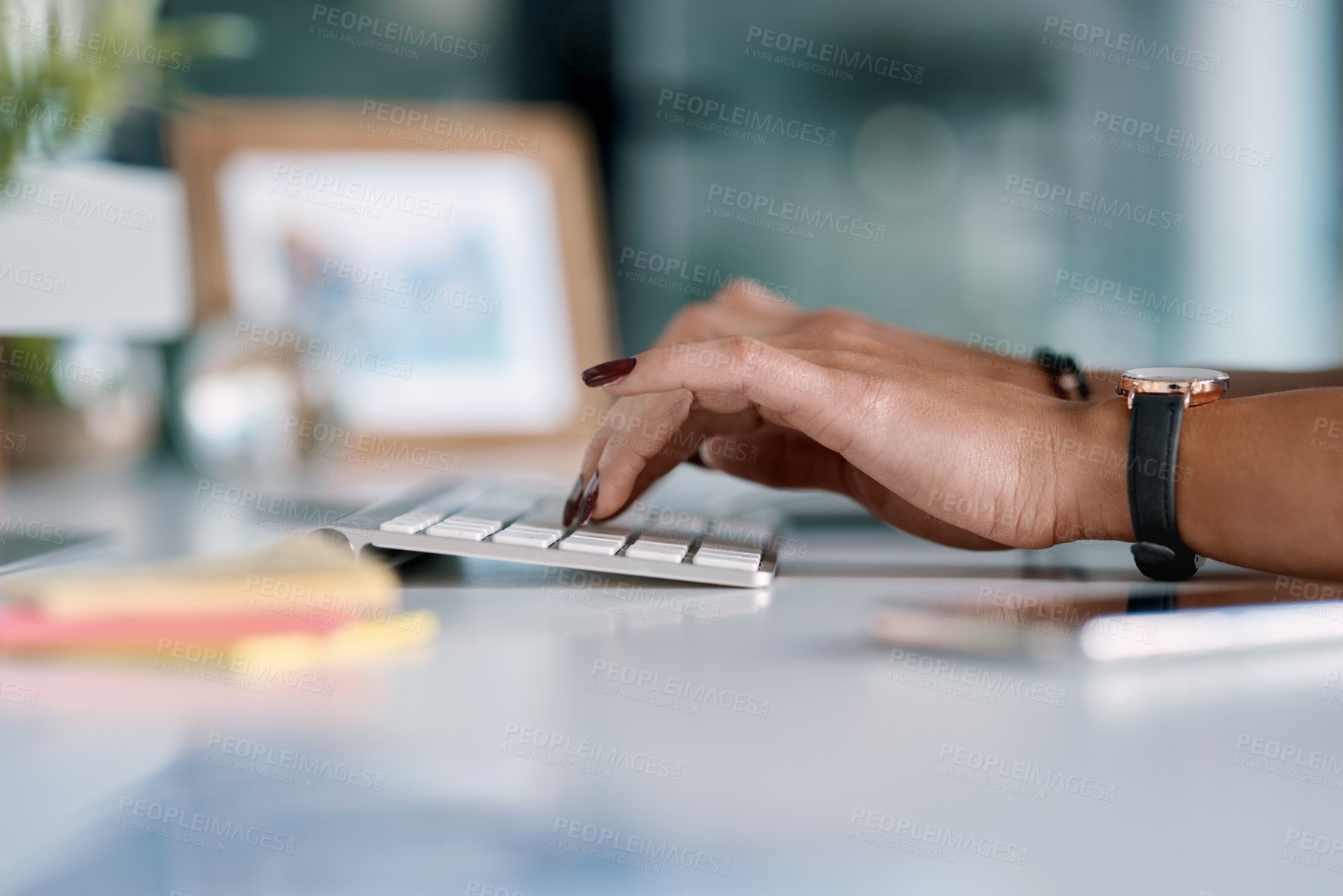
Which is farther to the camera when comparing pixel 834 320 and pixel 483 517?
pixel 834 320

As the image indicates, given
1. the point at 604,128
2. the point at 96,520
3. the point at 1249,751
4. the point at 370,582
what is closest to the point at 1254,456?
the point at 1249,751

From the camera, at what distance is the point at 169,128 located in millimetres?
1517

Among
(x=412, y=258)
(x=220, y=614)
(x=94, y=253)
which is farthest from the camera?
(x=412, y=258)

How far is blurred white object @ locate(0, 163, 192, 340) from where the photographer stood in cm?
110

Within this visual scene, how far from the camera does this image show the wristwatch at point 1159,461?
1.87 feet

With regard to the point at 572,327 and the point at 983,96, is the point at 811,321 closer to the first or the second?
the point at 572,327

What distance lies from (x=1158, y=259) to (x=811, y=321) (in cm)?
203

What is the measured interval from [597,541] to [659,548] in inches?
1.4

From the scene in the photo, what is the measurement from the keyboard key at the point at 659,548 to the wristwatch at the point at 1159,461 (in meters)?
0.25

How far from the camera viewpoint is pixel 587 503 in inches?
26.7

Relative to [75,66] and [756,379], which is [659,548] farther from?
[75,66]

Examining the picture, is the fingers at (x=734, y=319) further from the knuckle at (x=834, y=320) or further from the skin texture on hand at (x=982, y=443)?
the skin texture on hand at (x=982, y=443)

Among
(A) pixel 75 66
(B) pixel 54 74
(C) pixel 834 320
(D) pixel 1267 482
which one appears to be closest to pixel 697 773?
(D) pixel 1267 482

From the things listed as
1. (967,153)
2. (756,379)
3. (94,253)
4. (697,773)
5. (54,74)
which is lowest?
(697,773)
